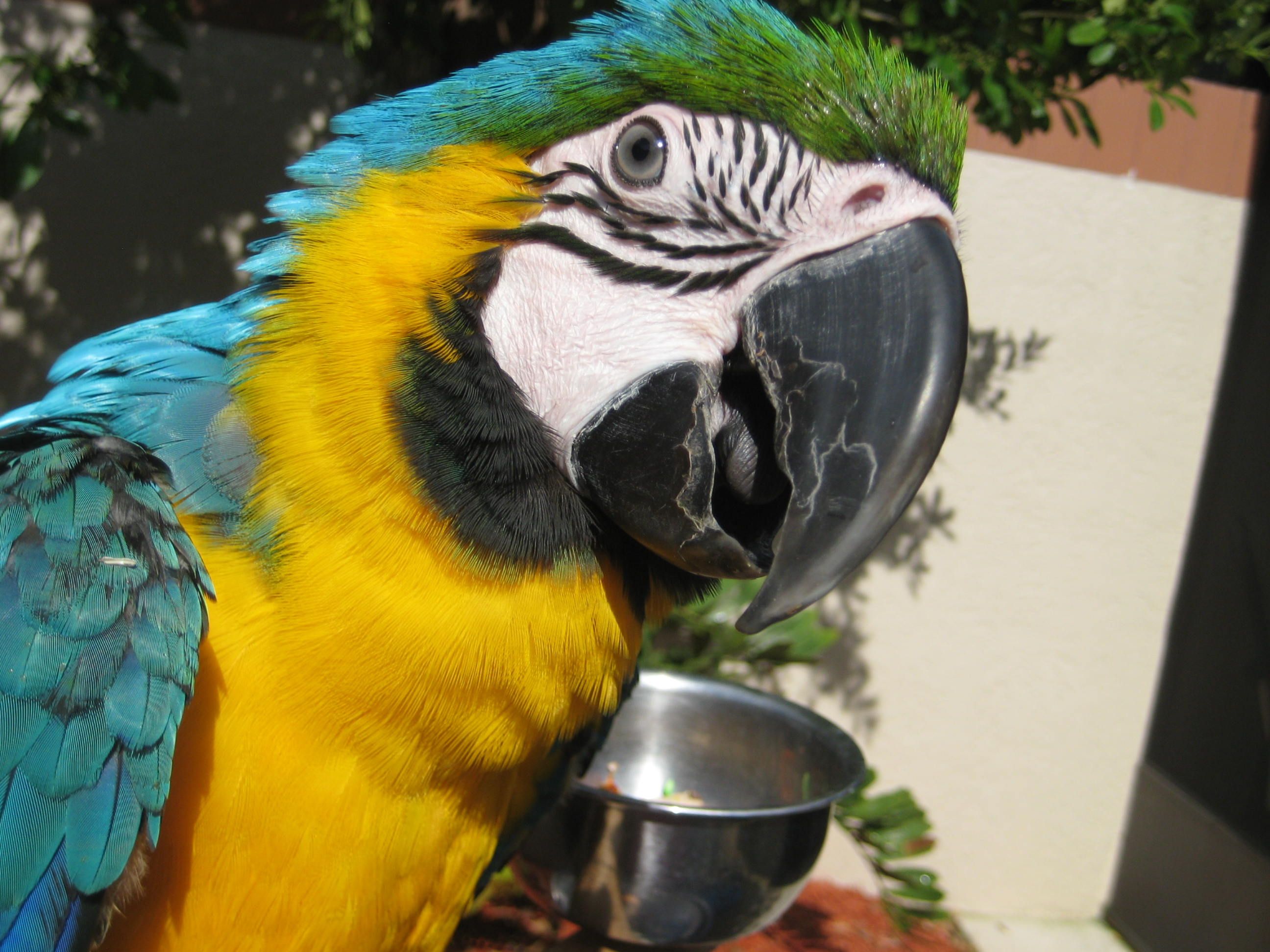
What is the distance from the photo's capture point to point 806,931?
131 inches

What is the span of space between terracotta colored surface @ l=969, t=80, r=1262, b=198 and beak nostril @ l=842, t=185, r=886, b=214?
2.63 meters

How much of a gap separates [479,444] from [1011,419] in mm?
3023

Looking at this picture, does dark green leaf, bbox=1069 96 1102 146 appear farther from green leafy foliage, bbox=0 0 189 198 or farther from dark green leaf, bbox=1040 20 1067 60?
green leafy foliage, bbox=0 0 189 198

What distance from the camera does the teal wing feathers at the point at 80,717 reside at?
A: 2.98 feet

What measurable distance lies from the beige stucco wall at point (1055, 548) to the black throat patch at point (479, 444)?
280cm

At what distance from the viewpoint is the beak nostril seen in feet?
3.09

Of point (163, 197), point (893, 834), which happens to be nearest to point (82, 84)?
point (163, 197)

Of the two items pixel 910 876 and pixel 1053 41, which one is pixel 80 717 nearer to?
pixel 910 876

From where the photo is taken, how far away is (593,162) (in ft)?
3.25

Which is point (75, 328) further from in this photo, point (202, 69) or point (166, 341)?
point (166, 341)

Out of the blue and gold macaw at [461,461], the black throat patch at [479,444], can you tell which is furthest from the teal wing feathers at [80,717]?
the black throat patch at [479,444]

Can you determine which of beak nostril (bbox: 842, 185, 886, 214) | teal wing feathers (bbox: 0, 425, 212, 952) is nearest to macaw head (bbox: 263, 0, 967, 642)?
beak nostril (bbox: 842, 185, 886, 214)

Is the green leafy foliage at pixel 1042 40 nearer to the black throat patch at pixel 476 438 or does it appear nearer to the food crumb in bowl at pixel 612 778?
the black throat patch at pixel 476 438

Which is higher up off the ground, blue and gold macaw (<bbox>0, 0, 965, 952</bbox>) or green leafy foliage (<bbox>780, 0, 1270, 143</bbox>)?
green leafy foliage (<bbox>780, 0, 1270, 143</bbox>)
